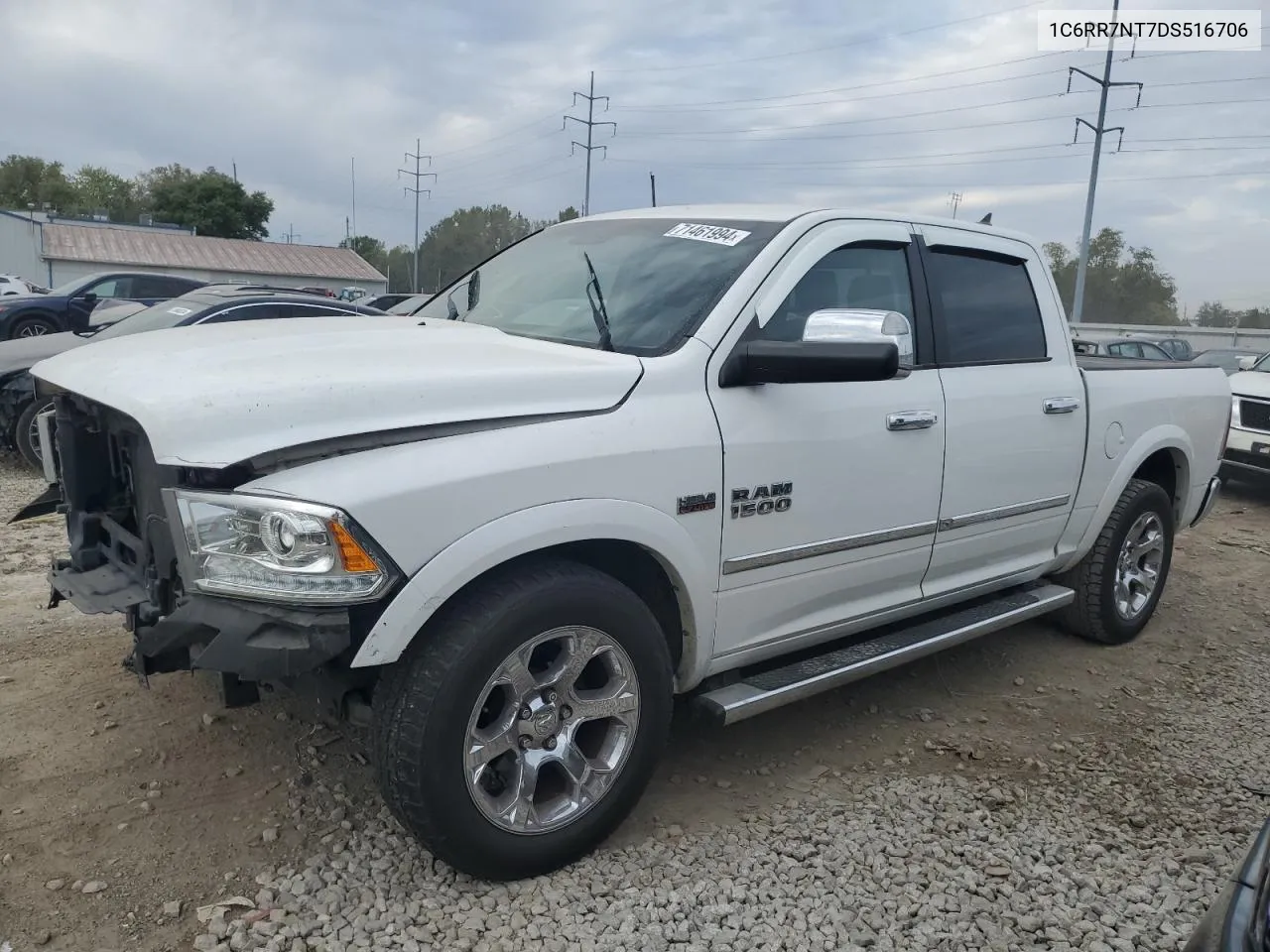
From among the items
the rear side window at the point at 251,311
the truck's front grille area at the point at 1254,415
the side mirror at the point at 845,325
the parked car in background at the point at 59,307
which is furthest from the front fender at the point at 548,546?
the parked car in background at the point at 59,307

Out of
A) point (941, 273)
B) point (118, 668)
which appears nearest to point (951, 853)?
point (941, 273)

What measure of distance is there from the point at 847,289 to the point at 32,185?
93.2m

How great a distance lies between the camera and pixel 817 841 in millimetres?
3023

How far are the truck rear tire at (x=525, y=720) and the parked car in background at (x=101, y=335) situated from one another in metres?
5.54

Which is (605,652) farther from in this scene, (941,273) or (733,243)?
(941,273)

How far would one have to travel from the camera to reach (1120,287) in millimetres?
57031

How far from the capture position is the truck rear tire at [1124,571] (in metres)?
4.77

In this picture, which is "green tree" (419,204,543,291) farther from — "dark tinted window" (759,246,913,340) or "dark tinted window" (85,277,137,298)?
"dark tinted window" (759,246,913,340)

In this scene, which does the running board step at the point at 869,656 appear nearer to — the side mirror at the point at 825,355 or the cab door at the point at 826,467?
the cab door at the point at 826,467

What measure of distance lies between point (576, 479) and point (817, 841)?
1406 mm

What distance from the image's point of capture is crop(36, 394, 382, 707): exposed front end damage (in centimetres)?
224

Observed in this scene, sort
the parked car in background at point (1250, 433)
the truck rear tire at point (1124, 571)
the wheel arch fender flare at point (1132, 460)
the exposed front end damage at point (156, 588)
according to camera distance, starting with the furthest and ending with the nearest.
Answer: the parked car in background at point (1250, 433)
the truck rear tire at point (1124, 571)
the wheel arch fender flare at point (1132, 460)
the exposed front end damage at point (156, 588)

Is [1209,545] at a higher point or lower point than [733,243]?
lower

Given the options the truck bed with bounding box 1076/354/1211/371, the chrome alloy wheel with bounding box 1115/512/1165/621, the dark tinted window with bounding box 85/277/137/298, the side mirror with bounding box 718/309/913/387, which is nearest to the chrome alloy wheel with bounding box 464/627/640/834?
the side mirror with bounding box 718/309/913/387
